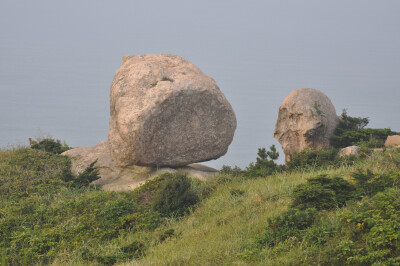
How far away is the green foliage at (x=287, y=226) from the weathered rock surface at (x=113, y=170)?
7.27 meters

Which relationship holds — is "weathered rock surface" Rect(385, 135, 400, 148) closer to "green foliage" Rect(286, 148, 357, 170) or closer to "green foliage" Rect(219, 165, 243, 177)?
"green foliage" Rect(286, 148, 357, 170)

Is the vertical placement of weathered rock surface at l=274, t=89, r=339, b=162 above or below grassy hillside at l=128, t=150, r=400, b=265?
above

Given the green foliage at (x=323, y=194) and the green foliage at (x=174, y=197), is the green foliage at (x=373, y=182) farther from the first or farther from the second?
the green foliage at (x=174, y=197)

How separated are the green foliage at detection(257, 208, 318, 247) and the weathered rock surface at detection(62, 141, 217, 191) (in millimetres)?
7267

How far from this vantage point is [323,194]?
10281mm

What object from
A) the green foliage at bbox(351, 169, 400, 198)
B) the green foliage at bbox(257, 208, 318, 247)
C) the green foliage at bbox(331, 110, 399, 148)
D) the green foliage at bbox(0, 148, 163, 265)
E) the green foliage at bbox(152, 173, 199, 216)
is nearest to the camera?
the green foliage at bbox(257, 208, 318, 247)

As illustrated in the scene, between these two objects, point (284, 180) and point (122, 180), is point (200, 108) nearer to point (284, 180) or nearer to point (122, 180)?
point (122, 180)

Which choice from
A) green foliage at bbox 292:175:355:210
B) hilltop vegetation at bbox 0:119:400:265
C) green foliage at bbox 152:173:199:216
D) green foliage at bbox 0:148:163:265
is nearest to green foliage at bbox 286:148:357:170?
hilltop vegetation at bbox 0:119:400:265

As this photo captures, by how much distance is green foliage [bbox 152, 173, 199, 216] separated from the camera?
12781mm

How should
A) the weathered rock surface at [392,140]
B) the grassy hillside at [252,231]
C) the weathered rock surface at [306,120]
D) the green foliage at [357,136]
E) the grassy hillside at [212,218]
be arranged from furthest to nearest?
the weathered rock surface at [306,120] → the green foliage at [357,136] → the weathered rock surface at [392,140] → the grassy hillside at [212,218] → the grassy hillside at [252,231]

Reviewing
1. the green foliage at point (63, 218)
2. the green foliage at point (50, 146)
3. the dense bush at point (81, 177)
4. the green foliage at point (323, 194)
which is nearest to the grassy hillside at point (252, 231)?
the green foliage at point (323, 194)

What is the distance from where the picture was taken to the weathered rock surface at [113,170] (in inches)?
→ 671

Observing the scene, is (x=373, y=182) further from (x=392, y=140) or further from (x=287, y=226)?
(x=392, y=140)

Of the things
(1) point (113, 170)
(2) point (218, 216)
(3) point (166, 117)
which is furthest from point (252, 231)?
(1) point (113, 170)
